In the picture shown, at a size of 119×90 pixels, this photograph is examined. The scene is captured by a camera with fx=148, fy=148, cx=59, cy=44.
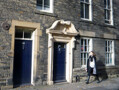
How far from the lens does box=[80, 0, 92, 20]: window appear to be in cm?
973

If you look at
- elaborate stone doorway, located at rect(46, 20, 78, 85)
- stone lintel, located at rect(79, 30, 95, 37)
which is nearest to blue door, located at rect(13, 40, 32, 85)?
elaborate stone doorway, located at rect(46, 20, 78, 85)

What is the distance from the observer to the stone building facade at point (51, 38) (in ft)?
22.1

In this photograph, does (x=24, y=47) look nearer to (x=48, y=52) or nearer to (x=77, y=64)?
(x=48, y=52)

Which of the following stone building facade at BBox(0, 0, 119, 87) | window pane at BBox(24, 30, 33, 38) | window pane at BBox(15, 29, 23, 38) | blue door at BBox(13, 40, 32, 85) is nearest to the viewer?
stone building facade at BBox(0, 0, 119, 87)

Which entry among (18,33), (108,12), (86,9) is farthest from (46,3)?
(108,12)

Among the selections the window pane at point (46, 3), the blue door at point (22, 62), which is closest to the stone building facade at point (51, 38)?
the blue door at point (22, 62)

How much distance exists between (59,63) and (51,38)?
1584 mm

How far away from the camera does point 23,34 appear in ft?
24.5

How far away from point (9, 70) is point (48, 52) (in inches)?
84.8

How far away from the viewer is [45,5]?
816cm

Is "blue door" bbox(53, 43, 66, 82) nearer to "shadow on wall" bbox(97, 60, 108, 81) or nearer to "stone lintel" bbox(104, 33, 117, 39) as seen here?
"shadow on wall" bbox(97, 60, 108, 81)

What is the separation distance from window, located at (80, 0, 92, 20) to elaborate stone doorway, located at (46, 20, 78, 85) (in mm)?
1790

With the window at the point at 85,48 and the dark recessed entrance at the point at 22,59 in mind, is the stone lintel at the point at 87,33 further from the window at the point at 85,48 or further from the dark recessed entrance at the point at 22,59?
the dark recessed entrance at the point at 22,59

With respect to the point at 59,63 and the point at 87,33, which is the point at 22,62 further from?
the point at 87,33
